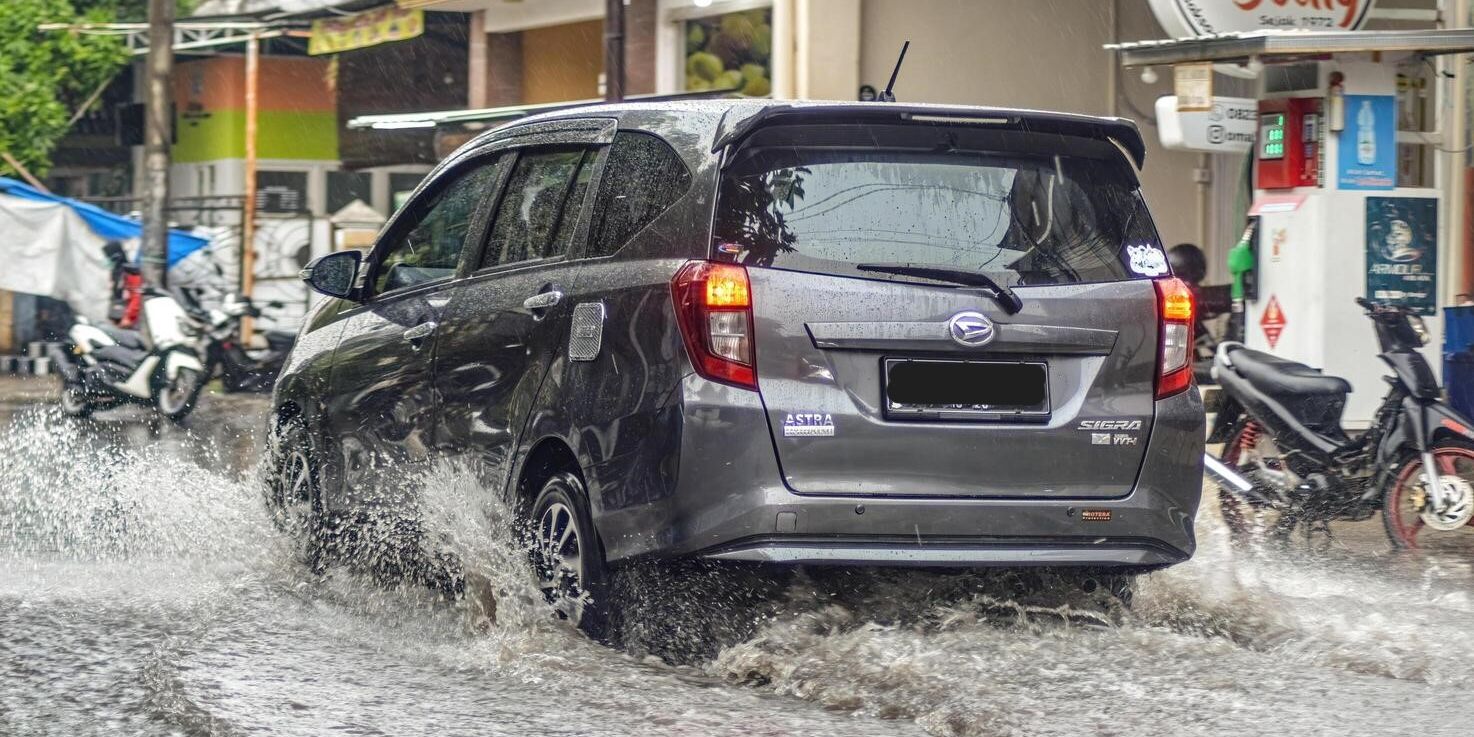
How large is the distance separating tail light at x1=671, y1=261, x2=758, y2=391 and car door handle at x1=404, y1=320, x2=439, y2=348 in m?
1.74

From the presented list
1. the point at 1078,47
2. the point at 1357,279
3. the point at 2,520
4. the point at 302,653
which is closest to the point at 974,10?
the point at 1078,47

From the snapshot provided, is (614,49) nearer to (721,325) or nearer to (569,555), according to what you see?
(569,555)

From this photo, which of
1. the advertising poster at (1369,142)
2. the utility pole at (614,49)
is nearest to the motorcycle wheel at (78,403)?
the utility pole at (614,49)

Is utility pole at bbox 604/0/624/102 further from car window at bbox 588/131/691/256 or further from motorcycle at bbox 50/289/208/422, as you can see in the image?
car window at bbox 588/131/691/256

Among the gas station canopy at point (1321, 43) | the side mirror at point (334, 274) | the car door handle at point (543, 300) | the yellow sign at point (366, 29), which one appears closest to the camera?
the car door handle at point (543, 300)

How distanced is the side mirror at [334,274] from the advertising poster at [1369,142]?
255 inches

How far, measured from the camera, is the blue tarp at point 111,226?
80.6ft

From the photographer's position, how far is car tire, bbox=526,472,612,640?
6023 millimetres

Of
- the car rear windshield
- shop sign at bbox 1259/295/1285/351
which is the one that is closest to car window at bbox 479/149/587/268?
the car rear windshield

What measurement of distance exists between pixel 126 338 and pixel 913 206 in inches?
564

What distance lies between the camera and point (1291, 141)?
40.7 feet

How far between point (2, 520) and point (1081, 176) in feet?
19.5

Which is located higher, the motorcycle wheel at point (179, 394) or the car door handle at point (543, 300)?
the car door handle at point (543, 300)

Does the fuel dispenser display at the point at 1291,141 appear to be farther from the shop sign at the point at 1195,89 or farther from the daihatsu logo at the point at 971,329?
the daihatsu logo at the point at 971,329
